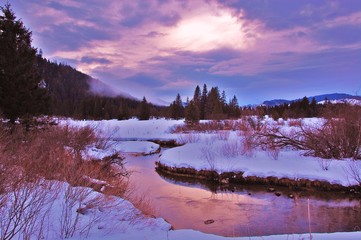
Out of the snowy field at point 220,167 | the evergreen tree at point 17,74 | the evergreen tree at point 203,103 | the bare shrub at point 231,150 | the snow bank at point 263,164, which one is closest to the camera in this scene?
the snowy field at point 220,167

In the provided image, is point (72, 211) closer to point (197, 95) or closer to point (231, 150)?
point (231, 150)

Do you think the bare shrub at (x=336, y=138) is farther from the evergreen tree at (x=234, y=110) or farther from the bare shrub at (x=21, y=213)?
the evergreen tree at (x=234, y=110)

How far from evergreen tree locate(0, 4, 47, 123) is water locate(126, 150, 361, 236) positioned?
269 inches

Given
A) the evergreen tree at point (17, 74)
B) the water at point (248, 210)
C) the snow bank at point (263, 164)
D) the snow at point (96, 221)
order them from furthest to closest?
the evergreen tree at point (17, 74) → the snow bank at point (263, 164) → the water at point (248, 210) → the snow at point (96, 221)

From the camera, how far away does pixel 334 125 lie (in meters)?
16.3

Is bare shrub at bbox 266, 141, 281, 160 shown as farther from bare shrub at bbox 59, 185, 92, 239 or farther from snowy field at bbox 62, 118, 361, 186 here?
bare shrub at bbox 59, 185, 92, 239

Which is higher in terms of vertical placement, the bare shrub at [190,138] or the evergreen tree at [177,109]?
the evergreen tree at [177,109]

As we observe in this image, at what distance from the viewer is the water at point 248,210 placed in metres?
9.48

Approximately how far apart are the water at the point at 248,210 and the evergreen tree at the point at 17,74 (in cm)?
683

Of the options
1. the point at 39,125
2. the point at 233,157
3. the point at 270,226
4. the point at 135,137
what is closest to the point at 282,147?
the point at 233,157

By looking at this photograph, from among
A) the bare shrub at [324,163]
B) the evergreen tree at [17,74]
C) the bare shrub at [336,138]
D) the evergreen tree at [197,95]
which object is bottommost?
the bare shrub at [324,163]

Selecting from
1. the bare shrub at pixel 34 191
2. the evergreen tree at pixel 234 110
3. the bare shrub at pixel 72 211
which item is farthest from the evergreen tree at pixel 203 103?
the bare shrub at pixel 72 211

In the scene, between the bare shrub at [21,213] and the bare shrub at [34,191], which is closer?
the bare shrub at [21,213]

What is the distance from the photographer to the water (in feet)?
31.1
